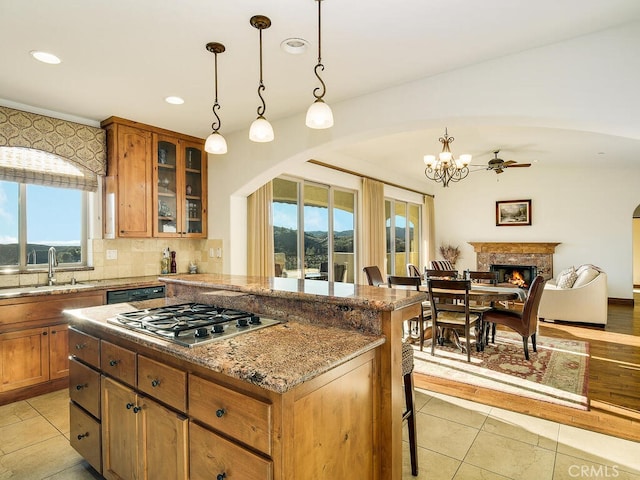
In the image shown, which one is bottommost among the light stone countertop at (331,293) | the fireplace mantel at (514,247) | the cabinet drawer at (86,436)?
the cabinet drawer at (86,436)

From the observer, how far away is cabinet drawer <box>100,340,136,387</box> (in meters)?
1.79

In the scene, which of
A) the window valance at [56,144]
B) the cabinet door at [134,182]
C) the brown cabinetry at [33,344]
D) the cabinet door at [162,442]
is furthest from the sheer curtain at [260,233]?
the cabinet door at [162,442]

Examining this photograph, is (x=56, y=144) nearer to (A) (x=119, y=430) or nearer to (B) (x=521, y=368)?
(A) (x=119, y=430)

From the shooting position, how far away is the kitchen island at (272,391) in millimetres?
1236

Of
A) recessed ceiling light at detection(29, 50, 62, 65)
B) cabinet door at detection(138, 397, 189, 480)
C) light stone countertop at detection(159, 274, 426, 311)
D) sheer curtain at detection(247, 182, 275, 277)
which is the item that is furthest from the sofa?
recessed ceiling light at detection(29, 50, 62, 65)

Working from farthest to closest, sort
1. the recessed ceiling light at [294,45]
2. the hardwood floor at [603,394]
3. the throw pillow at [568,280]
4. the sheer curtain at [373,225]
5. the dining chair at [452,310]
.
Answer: the sheer curtain at [373,225] < the throw pillow at [568,280] < the dining chair at [452,310] < the hardwood floor at [603,394] < the recessed ceiling light at [294,45]

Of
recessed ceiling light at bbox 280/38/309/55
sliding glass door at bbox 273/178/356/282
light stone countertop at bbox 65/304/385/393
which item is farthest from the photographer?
sliding glass door at bbox 273/178/356/282

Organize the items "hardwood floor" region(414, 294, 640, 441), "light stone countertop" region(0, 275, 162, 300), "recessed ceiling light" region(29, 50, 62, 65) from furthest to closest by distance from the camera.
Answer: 1. "light stone countertop" region(0, 275, 162, 300)
2. "hardwood floor" region(414, 294, 640, 441)
3. "recessed ceiling light" region(29, 50, 62, 65)

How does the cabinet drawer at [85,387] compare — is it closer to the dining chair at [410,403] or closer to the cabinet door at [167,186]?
the dining chair at [410,403]

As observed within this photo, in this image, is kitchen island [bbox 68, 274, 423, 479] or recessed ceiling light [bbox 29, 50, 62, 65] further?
recessed ceiling light [bbox 29, 50, 62, 65]

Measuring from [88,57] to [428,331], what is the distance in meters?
4.91

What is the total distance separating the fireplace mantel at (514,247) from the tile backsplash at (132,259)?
22.7 ft

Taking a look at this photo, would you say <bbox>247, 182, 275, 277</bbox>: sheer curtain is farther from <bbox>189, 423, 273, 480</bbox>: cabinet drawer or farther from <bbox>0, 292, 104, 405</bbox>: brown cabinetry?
<bbox>189, 423, 273, 480</bbox>: cabinet drawer

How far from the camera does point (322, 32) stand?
2.29m
